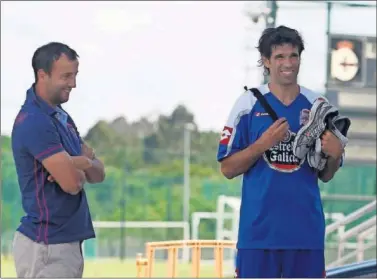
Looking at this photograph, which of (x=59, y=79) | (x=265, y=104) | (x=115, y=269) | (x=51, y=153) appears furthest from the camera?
(x=115, y=269)

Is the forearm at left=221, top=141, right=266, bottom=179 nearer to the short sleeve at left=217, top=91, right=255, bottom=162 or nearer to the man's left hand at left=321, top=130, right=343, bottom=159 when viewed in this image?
the short sleeve at left=217, top=91, right=255, bottom=162

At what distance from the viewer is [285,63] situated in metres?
3.22

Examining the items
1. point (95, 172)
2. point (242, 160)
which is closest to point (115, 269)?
point (95, 172)

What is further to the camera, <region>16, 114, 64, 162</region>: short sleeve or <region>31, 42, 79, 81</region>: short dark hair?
<region>31, 42, 79, 81</region>: short dark hair

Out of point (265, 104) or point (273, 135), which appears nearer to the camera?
point (273, 135)

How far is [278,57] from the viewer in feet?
10.6

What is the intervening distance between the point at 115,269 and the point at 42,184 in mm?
12393

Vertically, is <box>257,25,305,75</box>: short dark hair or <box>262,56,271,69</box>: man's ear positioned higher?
<box>257,25,305,75</box>: short dark hair

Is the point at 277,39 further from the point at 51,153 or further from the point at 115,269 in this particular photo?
the point at 115,269

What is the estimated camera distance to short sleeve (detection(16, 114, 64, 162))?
9.93ft

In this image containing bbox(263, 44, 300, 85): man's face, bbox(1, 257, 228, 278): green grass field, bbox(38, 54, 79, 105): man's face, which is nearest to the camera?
bbox(38, 54, 79, 105): man's face

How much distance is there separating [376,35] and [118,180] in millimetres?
7794

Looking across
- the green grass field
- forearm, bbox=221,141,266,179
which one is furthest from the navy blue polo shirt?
the green grass field

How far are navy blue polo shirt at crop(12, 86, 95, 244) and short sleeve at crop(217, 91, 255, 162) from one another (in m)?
0.53
